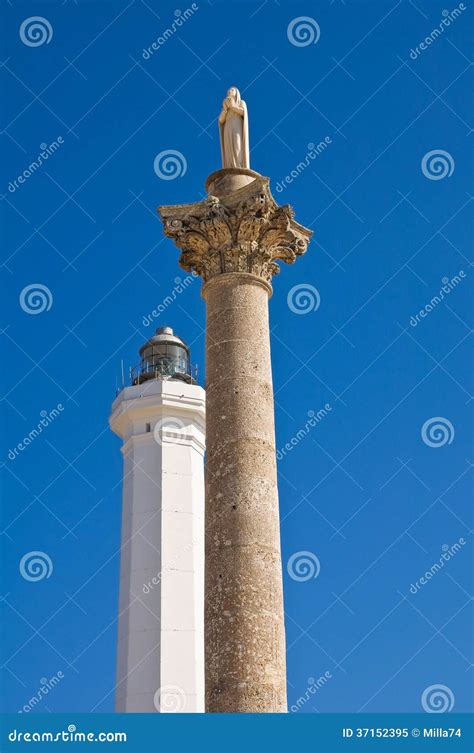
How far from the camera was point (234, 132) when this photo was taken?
17406 millimetres

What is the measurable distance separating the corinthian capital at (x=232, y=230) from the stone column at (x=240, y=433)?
0.02 meters

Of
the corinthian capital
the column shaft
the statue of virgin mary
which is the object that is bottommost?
the column shaft

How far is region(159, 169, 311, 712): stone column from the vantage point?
43.6 ft

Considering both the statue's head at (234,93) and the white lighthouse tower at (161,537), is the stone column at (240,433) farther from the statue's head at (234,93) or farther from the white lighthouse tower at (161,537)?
the white lighthouse tower at (161,537)

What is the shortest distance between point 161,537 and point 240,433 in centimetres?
1822

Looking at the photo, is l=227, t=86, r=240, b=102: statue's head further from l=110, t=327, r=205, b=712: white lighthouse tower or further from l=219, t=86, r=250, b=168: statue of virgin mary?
l=110, t=327, r=205, b=712: white lighthouse tower

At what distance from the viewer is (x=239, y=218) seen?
53.3 ft

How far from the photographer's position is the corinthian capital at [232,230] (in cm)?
1617

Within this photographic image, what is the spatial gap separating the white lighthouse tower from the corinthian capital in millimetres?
16925

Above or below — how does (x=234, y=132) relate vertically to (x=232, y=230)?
above

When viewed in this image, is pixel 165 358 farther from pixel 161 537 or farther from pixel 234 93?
pixel 234 93

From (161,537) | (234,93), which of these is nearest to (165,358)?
(161,537)

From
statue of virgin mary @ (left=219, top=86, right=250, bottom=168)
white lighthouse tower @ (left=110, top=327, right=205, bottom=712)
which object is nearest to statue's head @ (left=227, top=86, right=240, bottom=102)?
statue of virgin mary @ (left=219, top=86, right=250, bottom=168)

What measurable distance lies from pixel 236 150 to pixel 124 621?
59.6 feet
